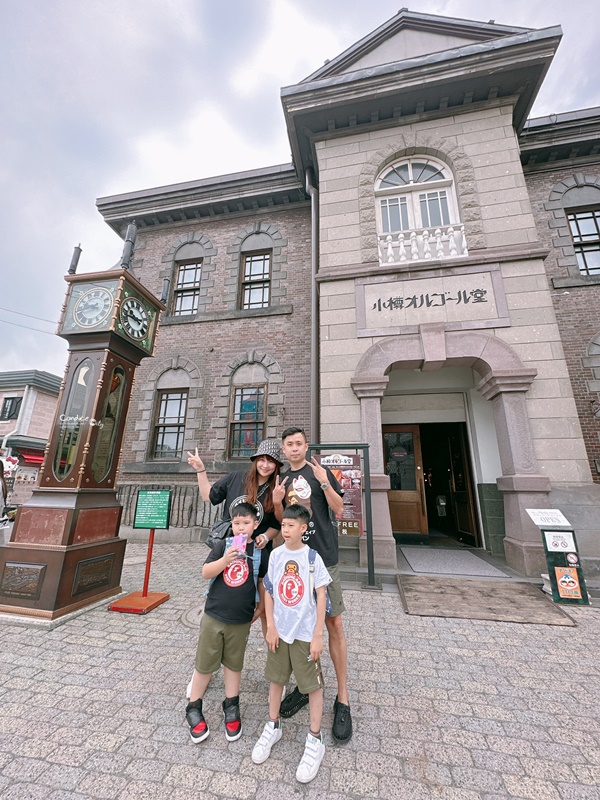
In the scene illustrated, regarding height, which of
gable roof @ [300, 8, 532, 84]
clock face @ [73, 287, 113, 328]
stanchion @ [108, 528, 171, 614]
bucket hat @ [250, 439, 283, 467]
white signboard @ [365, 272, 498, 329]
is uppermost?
gable roof @ [300, 8, 532, 84]

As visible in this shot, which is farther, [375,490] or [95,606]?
[375,490]

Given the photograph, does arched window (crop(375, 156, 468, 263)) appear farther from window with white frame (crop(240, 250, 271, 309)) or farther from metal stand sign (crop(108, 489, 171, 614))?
metal stand sign (crop(108, 489, 171, 614))

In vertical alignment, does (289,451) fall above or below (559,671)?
above

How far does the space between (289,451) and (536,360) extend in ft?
19.3

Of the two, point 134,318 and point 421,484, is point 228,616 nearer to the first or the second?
point 134,318

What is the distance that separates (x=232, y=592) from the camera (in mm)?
2350

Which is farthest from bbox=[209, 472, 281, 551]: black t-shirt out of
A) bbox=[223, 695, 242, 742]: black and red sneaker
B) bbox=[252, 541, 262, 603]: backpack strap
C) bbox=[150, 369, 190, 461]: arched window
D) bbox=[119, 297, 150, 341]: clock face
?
bbox=[150, 369, 190, 461]: arched window

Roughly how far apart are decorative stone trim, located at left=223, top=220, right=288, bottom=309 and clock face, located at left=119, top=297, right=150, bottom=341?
473 centimetres

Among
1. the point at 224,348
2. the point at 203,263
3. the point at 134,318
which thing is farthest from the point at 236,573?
the point at 203,263

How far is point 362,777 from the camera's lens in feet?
6.08

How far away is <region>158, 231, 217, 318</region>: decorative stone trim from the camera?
34.1ft

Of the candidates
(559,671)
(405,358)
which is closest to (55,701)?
(559,671)

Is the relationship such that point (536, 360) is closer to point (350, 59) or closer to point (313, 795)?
point (313, 795)

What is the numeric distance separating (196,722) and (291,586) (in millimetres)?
1048
